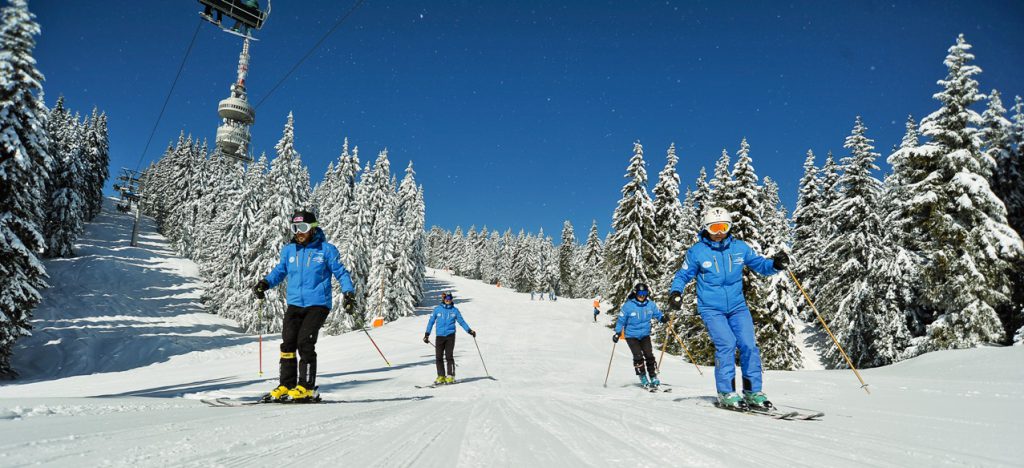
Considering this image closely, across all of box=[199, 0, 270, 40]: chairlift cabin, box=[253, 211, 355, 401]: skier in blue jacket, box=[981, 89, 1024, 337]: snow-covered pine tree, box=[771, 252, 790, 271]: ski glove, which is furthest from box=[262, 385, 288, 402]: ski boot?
box=[981, 89, 1024, 337]: snow-covered pine tree

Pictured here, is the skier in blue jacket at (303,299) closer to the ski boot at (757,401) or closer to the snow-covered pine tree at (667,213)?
the ski boot at (757,401)

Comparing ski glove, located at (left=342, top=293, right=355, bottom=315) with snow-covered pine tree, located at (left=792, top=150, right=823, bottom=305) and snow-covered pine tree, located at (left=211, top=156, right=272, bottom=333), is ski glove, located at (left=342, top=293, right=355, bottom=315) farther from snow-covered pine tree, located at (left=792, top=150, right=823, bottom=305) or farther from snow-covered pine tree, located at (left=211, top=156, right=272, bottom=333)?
snow-covered pine tree, located at (left=792, top=150, right=823, bottom=305)

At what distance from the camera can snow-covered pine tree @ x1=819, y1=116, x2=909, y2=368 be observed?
85.8 ft

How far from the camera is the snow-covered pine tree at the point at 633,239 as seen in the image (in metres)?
31.9

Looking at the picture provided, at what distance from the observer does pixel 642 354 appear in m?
9.70

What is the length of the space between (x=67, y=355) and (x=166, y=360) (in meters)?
5.20

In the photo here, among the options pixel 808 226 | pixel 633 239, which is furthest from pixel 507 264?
pixel 633 239

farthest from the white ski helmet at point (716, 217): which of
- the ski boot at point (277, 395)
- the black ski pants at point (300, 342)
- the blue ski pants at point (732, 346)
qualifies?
the ski boot at point (277, 395)

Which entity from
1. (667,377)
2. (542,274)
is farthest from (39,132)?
(542,274)

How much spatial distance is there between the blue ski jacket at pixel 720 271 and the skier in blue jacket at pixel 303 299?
4.36 meters

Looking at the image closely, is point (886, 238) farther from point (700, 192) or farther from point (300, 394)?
point (300, 394)

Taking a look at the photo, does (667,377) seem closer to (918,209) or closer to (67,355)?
(918,209)

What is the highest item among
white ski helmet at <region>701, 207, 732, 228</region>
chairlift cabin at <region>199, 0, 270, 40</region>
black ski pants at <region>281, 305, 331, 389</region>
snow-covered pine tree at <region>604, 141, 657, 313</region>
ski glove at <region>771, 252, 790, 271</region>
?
chairlift cabin at <region>199, 0, 270, 40</region>

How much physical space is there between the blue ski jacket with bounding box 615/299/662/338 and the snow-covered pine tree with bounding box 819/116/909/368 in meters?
22.7
